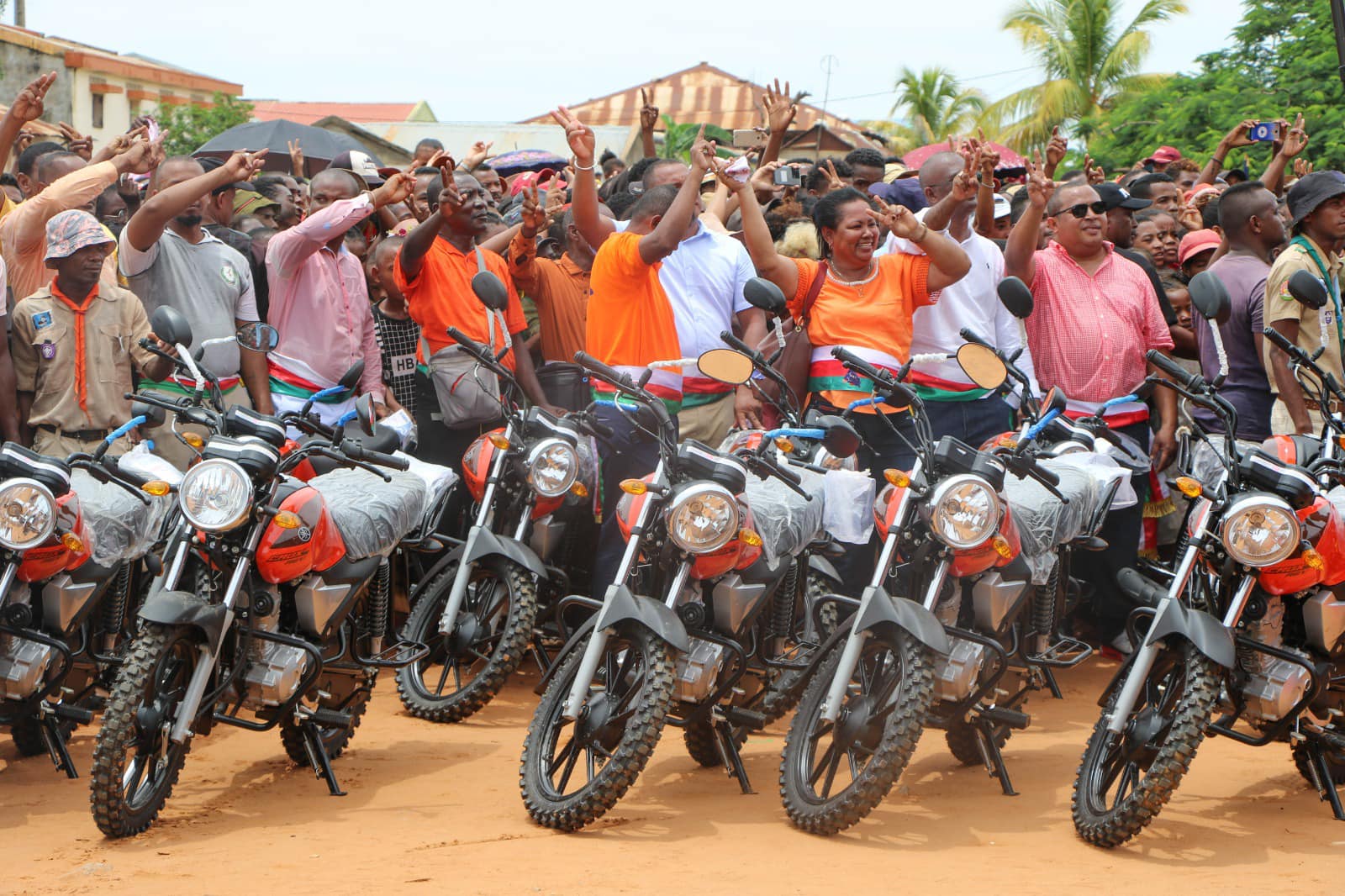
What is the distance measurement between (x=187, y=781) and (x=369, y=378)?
241cm

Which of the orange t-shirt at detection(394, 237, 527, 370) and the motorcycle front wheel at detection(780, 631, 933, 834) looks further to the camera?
the orange t-shirt at detection(394, 237, 527, 370)

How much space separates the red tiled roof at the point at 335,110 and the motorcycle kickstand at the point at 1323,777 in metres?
53.3

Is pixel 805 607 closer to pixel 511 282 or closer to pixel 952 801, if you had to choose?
pixel 952 801

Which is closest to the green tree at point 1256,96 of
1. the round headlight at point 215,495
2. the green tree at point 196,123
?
the round headlight at point 215,495

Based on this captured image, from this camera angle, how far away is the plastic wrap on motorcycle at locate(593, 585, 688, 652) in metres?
4.94

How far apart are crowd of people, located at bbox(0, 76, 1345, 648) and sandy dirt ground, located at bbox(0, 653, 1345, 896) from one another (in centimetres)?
123

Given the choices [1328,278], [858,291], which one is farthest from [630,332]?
[1328,278]

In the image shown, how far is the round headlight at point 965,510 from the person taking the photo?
5.07 meters

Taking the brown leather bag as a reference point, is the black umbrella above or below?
above

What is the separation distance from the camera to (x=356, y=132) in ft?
98.2

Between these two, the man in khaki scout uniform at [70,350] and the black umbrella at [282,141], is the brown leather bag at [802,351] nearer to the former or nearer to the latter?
the man in khaki scout uniform at [70,350]

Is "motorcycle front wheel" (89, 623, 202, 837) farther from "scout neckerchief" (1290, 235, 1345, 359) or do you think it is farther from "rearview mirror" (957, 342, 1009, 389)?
"scout neckerchief" (1290, 235, 1345, 359)

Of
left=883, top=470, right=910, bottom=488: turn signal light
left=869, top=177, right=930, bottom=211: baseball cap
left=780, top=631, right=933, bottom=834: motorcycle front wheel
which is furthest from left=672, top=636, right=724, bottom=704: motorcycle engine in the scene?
left=869, top=177, right=930, bottom=211: baseball cap

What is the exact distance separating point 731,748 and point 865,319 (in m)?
2.06
